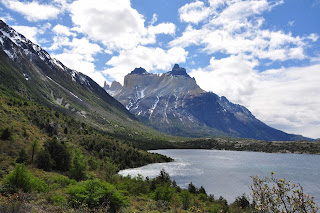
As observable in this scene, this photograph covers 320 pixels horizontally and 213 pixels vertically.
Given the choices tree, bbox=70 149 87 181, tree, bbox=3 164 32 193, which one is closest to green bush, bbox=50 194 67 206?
tree, bbox=3 164 32 193

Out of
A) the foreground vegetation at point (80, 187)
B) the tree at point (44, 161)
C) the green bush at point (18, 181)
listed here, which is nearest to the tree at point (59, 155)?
the foreground vegetation at point (80, 187)

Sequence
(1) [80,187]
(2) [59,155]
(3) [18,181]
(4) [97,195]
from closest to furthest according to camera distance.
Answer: (3) [18,181], (4) [97,195], (1) [80,187], (2) [59,155]

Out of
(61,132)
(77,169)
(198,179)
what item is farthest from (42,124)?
(198,179)

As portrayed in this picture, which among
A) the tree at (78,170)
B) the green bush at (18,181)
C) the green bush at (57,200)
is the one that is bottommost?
the tree at (78,170)

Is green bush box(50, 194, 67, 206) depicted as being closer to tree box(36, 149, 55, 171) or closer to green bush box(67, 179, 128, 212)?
green bush box(67, 179, 128, 212)

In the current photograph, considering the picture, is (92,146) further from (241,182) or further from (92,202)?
(92,202)

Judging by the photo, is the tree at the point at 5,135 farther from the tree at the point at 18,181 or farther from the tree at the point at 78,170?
the tree at the point at 18,181

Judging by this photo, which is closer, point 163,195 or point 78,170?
point 163,195

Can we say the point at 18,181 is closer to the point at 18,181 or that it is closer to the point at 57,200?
the point at 18,181

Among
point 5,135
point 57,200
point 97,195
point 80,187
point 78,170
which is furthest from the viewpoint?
point 5,135

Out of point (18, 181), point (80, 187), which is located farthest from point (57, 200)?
point (18, 181)

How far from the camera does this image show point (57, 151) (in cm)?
4853

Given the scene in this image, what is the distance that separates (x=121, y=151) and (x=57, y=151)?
62.3 metres

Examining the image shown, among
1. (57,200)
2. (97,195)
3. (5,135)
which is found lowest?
(57,200)
